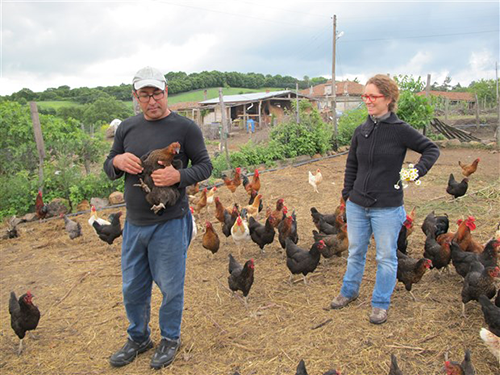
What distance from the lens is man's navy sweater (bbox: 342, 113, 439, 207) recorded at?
2.72 m

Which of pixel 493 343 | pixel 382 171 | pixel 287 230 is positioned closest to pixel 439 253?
pixel 493 343

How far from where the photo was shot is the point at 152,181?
2.41 metres

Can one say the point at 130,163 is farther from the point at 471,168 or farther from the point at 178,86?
the point at 178,86

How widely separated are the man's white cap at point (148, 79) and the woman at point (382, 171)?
162 centimetres

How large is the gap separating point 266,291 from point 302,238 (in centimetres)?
167

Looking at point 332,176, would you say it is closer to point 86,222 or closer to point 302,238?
point 302,238

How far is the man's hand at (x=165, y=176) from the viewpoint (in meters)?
2.26

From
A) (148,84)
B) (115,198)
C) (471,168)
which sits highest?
(148,84)

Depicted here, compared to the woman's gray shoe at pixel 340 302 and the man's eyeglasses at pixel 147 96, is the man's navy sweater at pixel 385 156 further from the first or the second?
the man's eyeglasses at pixel 147 96

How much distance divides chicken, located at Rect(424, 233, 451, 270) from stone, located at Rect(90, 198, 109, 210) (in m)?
7.08

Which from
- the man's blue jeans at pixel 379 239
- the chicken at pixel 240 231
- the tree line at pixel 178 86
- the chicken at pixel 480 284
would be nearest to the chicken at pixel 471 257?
the chicken at pixel 480 284

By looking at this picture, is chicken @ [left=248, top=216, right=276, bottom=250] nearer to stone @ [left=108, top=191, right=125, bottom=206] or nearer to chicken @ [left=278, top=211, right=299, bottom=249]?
chicken @ [left=278, top=211, right=299, bottom=249]

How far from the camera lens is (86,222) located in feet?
24.2

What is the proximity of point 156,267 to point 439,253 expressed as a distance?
3.10 m
